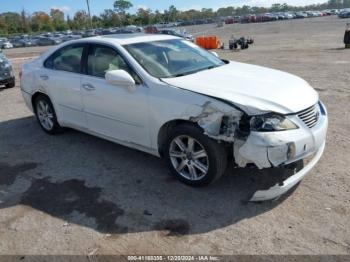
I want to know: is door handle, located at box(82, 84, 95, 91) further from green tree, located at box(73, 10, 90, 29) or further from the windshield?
green tree, located at box(73, 10, 90, 29)

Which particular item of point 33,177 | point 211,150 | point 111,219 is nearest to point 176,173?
point 211,150

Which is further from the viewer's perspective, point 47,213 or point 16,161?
point 16,161

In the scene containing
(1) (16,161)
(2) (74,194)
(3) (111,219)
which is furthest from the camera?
(1) (16,161)

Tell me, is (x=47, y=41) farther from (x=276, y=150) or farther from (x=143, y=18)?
(x=143, y=18)

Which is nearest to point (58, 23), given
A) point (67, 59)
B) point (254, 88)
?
point (67, 59)

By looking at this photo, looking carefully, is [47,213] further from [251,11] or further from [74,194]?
[251,11]

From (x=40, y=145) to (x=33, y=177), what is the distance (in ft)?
4.11

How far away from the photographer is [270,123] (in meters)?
3.58

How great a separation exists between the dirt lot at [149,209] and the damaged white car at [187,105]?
0.29 m

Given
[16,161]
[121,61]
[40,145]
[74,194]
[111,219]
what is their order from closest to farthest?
[111,219]
[74,194]
[121,61]
[16,161]
[40,145]

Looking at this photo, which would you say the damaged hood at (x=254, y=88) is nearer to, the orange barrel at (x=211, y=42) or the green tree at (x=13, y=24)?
the orange barrel at (x=211, y=42)

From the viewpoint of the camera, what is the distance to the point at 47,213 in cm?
391

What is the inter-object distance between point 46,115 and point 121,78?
2513 millimetres

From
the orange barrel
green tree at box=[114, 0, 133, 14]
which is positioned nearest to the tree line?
green tree at box=[114, 0, 133, 14]
